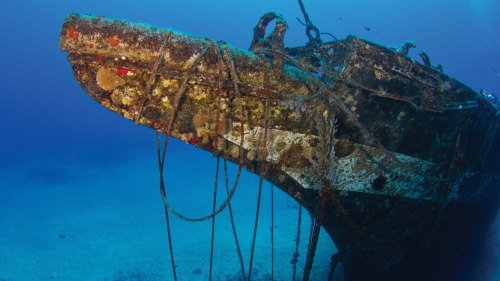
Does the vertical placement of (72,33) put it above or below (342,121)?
below

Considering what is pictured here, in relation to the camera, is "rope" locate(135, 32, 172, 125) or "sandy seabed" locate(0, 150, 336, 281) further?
"sandy seabed" locate(0, 150, 336, 281)

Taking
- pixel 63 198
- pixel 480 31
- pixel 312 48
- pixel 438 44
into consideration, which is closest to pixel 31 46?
pixel 63 198

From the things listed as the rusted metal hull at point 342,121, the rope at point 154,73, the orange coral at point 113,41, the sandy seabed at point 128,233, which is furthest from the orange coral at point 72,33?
the sandy seabed at point 128,233

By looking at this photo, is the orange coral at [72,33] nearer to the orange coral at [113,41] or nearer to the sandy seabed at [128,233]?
the orange coral at [113,41]

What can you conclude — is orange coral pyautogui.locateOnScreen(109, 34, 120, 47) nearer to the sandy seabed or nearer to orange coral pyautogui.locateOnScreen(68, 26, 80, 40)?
orange coral pyautogui.locateOnScreen(68, 26, 80, 40)

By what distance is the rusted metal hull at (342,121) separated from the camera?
1.90 metres

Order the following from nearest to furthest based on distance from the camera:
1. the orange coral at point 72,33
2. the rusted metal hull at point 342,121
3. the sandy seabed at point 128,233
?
the orange coral at point 72,33, the rusted metal hull at point 342,121, the sandy seabed at point 128,233

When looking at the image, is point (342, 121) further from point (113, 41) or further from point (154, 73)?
point (113, 41)

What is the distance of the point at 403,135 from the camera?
265 cm

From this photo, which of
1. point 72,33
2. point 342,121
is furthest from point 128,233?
point 342,121

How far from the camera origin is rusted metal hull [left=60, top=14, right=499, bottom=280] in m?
1.90

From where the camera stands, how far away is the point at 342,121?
2.44 meters

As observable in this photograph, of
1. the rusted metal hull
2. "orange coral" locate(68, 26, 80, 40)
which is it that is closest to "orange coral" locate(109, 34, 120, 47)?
the rusted metal hull

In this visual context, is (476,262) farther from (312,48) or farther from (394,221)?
(312,48)
